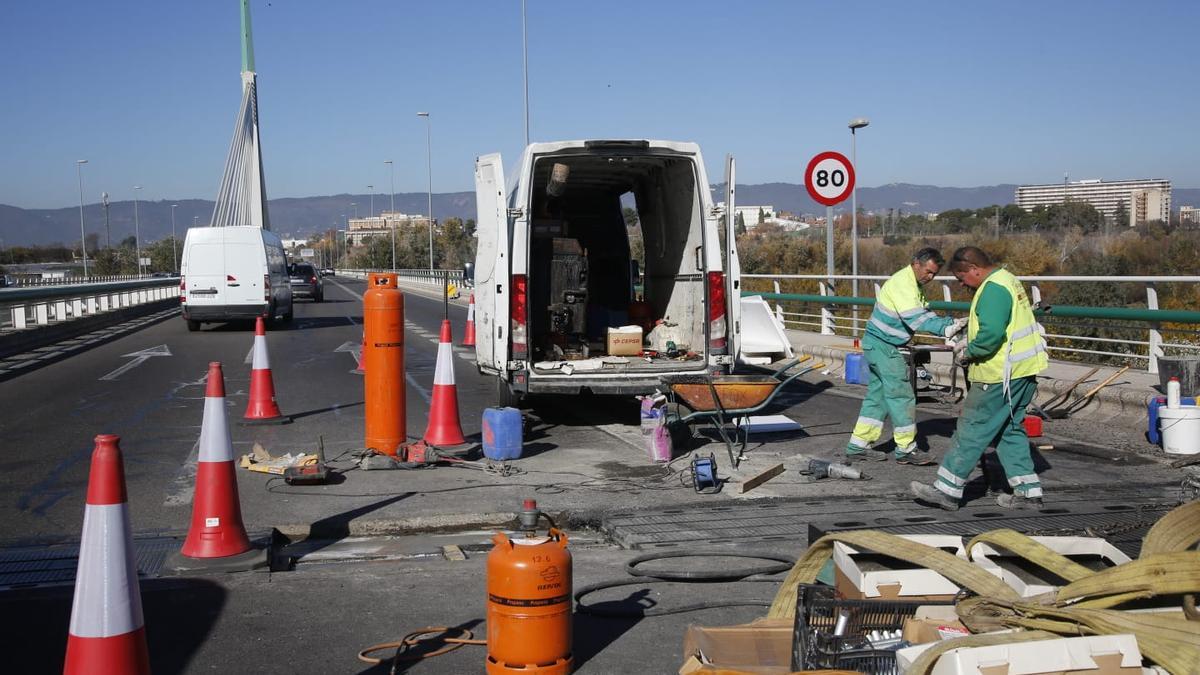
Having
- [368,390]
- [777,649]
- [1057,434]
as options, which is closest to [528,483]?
[368,390]

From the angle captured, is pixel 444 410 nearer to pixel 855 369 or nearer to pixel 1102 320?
pixel 855 369

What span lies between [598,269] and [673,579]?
7952 millimetres

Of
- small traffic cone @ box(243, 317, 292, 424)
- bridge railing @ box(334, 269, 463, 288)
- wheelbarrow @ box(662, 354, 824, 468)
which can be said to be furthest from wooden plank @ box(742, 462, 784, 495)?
bridge railing @ box(334, 269, 463, 288)

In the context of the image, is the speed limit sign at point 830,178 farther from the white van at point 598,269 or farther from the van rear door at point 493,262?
the van rear door at point 493,262

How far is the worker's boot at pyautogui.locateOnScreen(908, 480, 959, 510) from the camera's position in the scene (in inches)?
275

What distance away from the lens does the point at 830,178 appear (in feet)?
50.0

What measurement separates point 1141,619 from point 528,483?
17.4 ft

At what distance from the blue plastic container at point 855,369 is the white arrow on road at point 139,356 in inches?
404

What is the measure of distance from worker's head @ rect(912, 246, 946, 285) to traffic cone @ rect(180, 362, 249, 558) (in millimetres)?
5261

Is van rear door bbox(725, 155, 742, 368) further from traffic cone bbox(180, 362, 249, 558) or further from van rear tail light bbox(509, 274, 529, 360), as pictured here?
traffic cone bbox(180, 362, 249, 558)

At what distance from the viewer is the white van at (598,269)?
32.4 feet

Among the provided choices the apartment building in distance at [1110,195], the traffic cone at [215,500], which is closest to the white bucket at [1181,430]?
the traffic cone at [215,500]

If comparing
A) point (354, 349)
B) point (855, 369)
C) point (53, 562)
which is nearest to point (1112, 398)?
point (855, 369)

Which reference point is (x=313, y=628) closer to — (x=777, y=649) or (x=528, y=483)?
(x=777, y=649)
